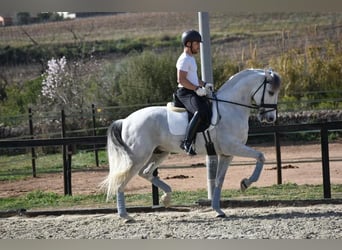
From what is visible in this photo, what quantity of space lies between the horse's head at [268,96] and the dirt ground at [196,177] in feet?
9.96

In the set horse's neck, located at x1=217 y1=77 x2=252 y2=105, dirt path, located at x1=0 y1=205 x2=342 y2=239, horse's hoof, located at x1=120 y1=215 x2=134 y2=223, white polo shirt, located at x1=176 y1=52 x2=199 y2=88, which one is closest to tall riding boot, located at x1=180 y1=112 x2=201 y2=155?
white polo shirt, located at x1=176 y1=52 x2=199 y2=88

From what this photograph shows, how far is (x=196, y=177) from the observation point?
11648mm

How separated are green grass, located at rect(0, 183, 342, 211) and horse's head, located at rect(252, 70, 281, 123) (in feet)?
4.60

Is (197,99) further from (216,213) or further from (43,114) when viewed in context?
(43,114)

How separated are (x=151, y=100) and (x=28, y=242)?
1037 cm

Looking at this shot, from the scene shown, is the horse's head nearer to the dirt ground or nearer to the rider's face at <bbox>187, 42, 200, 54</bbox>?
the rider's face at <bbox>187, 42, 200, 54</bbox>

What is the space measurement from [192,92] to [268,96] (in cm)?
82

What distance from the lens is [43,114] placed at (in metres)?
17.4

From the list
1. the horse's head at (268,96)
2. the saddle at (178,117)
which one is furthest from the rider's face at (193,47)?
the horse's head at (268,96)

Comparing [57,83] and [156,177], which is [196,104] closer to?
[156,177]

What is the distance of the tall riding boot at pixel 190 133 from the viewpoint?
6.85 meters

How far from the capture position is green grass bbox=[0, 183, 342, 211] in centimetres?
838

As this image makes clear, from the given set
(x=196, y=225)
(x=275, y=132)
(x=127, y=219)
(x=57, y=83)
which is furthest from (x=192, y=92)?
(x=57, y=83)

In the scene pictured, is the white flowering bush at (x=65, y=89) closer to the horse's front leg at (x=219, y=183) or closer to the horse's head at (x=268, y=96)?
the horse's front leg at (x=219, y=183)
